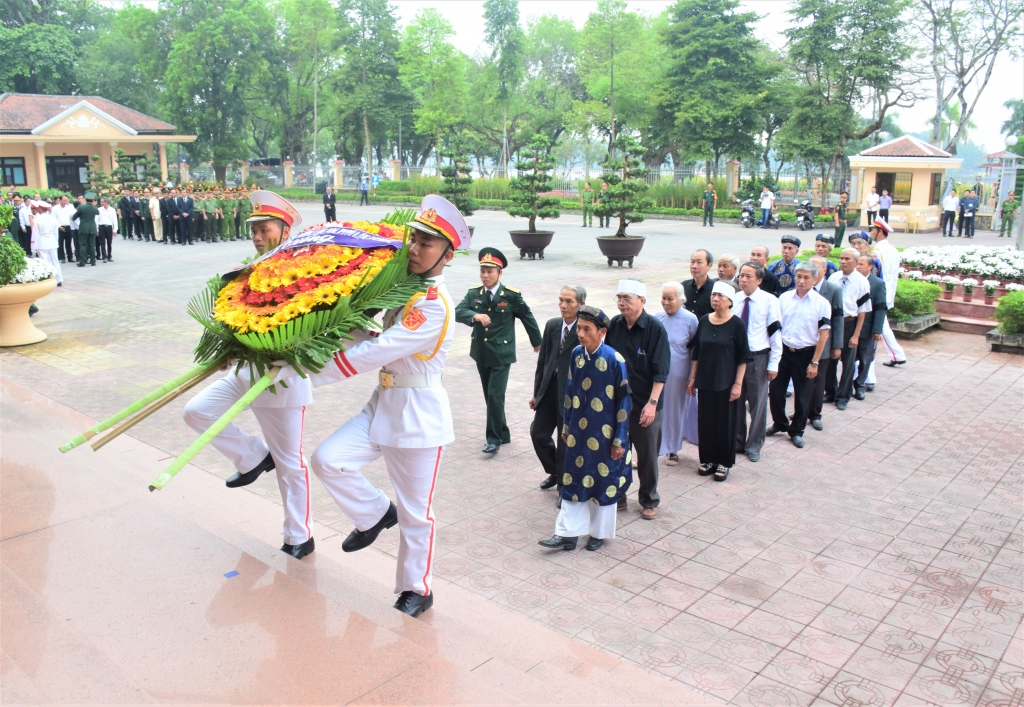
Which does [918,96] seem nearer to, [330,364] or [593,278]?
[593,278]

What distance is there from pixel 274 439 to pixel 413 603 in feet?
3.90

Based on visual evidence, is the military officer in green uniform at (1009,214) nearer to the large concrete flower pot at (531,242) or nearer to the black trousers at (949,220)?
the black trousers at (949,220)

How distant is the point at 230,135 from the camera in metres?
52.9

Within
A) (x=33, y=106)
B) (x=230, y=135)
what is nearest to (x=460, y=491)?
(x=33, y=106)

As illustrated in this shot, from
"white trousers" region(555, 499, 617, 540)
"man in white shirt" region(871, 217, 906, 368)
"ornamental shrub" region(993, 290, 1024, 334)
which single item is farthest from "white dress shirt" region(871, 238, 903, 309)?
"white trousers" region(555, 499, 617, 540)

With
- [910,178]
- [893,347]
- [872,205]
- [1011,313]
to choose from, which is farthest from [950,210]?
[893,347]

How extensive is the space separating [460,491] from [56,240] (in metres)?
14.4

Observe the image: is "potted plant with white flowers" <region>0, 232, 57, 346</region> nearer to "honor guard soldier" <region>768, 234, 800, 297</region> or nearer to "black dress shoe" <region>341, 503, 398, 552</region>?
"black dress shoe" <region>341, 503, 398, 552</region>

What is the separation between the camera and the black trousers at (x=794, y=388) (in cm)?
739

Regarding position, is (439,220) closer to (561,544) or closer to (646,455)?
(561,544)

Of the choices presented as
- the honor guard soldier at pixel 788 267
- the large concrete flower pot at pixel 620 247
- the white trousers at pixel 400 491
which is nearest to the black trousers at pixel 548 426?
the white trousers at pixel 400 491

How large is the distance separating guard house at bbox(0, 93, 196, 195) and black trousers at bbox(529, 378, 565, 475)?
40.6 metres

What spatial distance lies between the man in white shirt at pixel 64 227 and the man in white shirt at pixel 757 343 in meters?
17.5

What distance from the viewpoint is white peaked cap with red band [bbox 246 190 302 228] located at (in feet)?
16.3
